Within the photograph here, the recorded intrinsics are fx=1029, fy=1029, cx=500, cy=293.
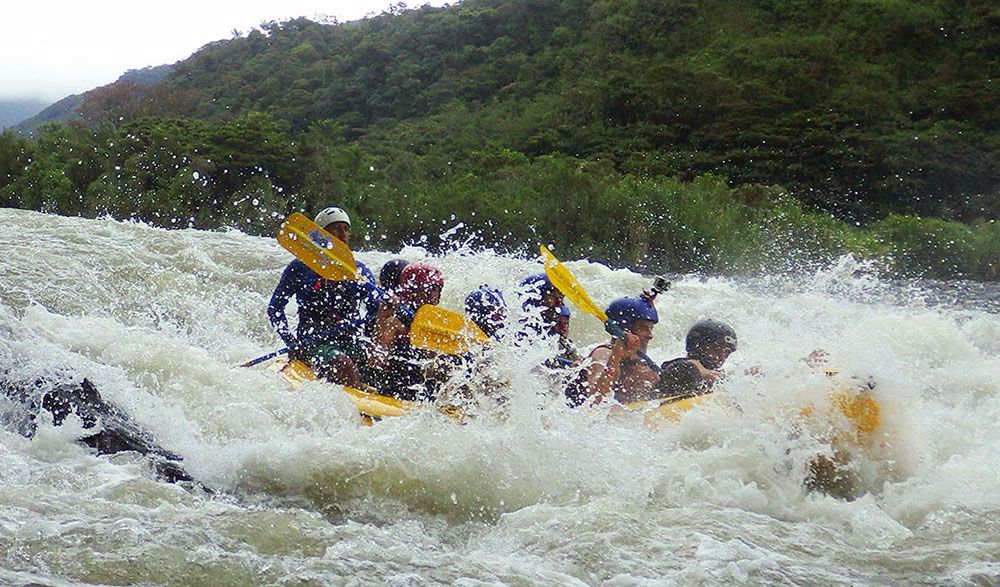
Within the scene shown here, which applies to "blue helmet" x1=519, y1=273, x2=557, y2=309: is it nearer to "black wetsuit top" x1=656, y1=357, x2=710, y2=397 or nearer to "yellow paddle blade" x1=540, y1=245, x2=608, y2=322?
"yellow paddle blade" x1=540, y1=245, x2=608, y2=322

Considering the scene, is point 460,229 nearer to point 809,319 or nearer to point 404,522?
point 809,319

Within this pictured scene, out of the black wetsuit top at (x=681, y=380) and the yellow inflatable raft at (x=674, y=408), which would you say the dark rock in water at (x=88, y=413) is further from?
the black wetsuit top at (x=681, y=380)

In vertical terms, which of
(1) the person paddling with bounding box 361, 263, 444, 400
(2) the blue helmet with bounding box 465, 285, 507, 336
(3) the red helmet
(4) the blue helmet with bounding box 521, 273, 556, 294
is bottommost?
(1) the person paddling with bounding box 361, 263, 444, 400

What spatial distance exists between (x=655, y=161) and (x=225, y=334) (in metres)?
15.9

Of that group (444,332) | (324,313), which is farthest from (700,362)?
(324,313)

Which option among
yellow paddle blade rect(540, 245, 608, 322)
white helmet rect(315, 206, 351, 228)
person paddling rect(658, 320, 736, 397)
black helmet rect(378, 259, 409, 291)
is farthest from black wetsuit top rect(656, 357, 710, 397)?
white helmet rect(315, 206, 351, 228)

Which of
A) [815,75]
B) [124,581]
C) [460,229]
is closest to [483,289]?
[124,581]

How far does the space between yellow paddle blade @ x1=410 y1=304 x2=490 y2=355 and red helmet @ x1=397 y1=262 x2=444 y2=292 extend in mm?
269

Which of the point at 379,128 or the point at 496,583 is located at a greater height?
the point at 379,128

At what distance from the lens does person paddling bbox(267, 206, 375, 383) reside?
224 inches

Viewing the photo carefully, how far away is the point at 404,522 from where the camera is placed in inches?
154

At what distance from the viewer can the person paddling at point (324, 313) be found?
5.70 meters

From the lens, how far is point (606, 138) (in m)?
24.7

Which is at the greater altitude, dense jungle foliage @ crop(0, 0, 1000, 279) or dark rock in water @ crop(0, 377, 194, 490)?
dense jungle foliage @ crop(0, 0, 1000, 279)
